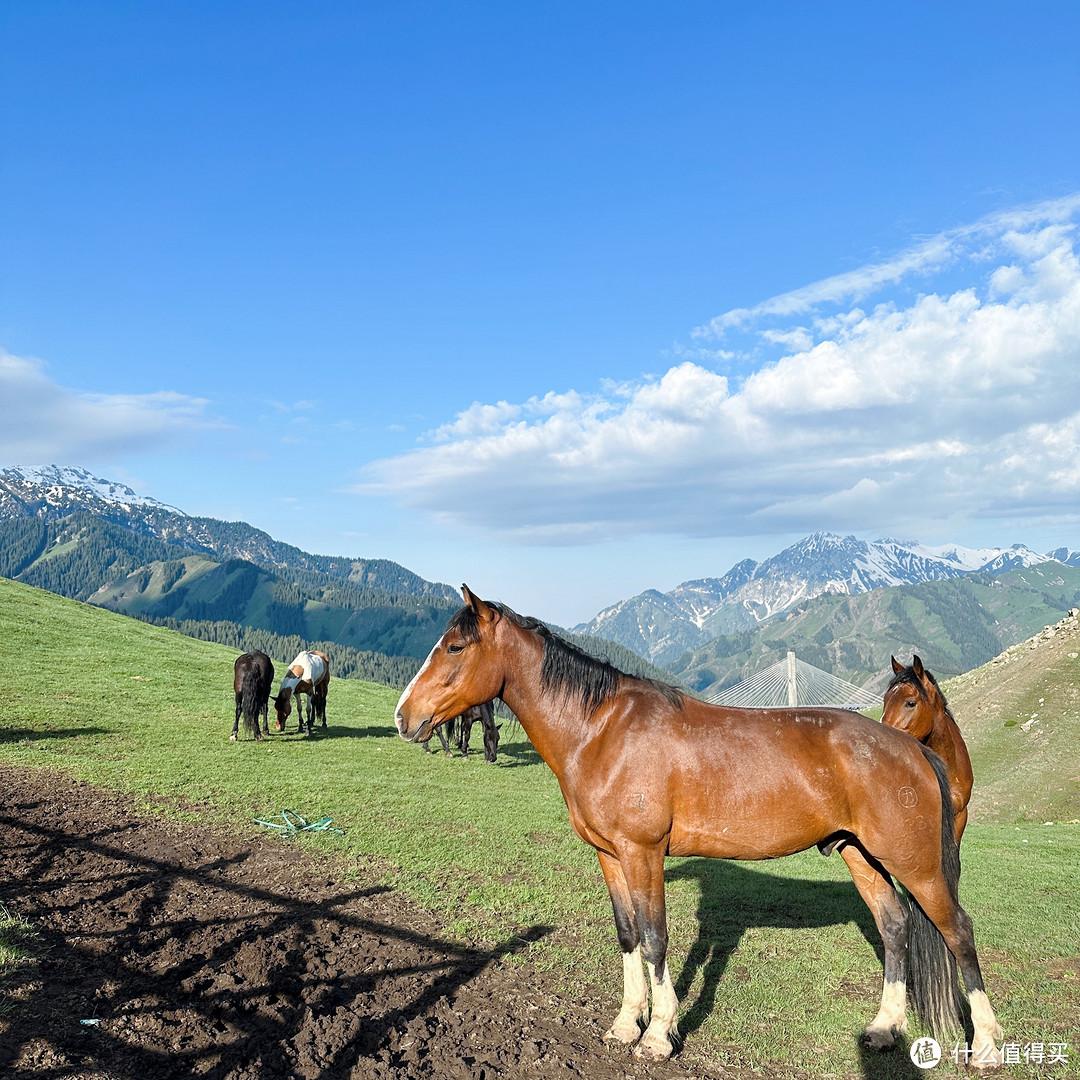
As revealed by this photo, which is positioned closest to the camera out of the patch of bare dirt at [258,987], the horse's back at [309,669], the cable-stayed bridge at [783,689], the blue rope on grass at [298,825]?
the patch of bare dirt at [258,987]

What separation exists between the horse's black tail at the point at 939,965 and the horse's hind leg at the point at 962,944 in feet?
0.34

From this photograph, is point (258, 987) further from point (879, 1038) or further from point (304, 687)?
point (304, 687)

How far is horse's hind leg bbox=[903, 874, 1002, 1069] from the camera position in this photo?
198 inches

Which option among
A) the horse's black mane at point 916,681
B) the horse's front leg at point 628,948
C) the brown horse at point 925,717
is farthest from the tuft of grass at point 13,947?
the horse's black mane at point 916,681

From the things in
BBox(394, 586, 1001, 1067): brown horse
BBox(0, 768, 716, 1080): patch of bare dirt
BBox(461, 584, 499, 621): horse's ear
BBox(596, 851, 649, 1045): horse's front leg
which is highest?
BBox(461, 584, 499, 621): horse's ear

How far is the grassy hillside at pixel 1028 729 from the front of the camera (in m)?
18.6

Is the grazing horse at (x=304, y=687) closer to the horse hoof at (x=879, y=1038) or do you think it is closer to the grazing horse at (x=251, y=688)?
the grazing horse at (x=251, y=688)

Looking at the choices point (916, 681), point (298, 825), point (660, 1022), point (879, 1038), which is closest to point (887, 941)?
point (879, 1038)

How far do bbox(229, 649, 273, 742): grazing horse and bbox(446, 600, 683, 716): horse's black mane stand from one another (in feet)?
43.9

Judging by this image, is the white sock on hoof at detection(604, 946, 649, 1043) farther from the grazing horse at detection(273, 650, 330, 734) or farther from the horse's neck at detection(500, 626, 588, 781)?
the grazing horse at detection(273, 650, 330, 734)

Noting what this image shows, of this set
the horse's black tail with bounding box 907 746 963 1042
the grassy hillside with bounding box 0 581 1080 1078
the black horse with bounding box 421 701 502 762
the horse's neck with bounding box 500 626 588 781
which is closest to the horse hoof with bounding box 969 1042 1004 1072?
the horse's black tail with bounding box 907 746 963 1042

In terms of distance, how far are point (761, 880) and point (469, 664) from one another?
20.4 ft

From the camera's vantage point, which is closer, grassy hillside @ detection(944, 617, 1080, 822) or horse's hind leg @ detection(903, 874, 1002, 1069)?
horse's hind leg @ detection(903, 874, 1002, 1069)

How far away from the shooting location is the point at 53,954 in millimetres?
5719
